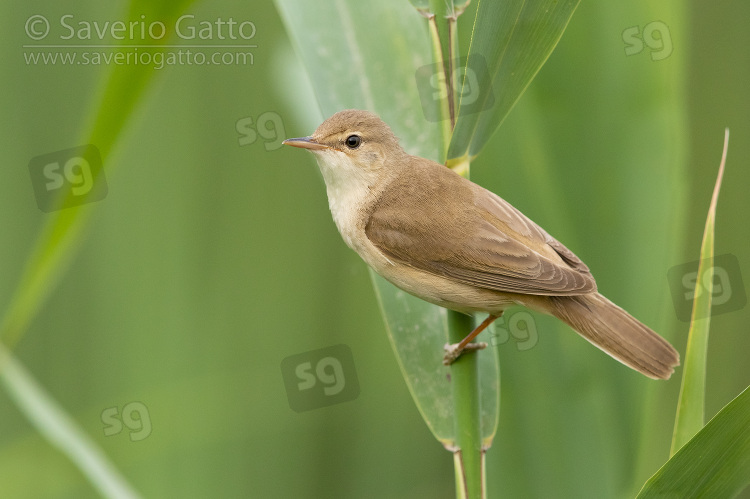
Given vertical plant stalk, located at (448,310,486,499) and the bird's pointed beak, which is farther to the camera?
the bird's pointed beak

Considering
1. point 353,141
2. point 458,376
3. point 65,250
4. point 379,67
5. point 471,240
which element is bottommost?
point 458,376

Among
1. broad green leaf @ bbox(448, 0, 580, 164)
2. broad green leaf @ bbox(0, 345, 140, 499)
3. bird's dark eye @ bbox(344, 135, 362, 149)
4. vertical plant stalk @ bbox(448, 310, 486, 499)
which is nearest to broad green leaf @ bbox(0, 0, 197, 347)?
broad green leaf @ bbox(0, 345, 140, 499)

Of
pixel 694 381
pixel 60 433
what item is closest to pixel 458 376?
pixel 694 381

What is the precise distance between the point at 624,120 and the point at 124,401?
178cm

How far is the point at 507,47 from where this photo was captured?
4.97 ft

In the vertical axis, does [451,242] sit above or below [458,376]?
above

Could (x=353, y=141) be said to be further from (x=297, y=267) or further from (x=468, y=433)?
(x=468, y=433)

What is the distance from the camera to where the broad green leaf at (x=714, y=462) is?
1172mm

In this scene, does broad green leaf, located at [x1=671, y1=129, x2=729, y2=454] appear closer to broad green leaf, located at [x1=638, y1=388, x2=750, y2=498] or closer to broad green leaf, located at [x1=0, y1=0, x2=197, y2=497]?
broad green leaf, located at [x1=638, y1=388, x2=750, y2=498]

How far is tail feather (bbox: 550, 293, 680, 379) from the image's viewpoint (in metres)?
1.79

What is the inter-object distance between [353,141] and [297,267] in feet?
1.85

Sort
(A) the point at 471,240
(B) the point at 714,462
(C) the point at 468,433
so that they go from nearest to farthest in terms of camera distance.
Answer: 1. (B) the point at 714,462
2. (C) the point at 468,433
3. (A) the point at 471,240

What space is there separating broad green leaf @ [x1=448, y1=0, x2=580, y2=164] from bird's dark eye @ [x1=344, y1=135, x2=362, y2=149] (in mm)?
722

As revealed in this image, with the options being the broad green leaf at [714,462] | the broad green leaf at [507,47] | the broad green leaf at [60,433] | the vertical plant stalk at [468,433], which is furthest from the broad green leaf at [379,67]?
the broad green leaf at [60,433]
